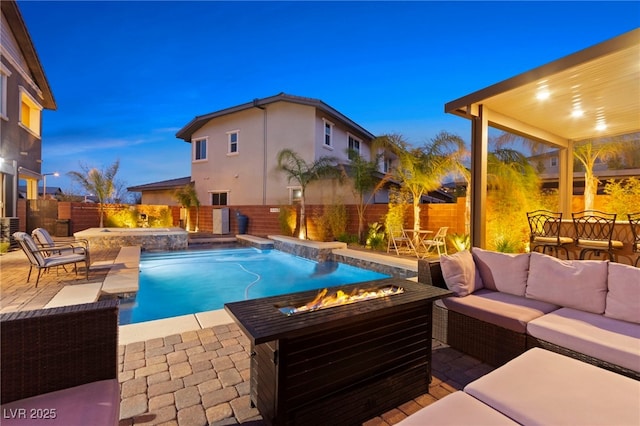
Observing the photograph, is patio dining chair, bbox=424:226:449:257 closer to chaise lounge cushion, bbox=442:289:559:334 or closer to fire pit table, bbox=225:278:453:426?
chaise lounge cushion, bbox=442:289:559:334

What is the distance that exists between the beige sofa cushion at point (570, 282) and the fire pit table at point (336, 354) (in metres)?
1.33

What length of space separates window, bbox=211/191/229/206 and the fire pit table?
14514mm

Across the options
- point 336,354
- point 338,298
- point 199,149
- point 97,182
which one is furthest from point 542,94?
point 199,149

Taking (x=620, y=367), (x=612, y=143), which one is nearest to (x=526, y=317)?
(x=620, y=367)

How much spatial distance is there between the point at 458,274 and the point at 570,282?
0.95 meters

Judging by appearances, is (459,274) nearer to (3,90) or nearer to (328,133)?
(328,133)

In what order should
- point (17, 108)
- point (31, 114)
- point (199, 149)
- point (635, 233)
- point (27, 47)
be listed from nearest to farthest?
point (635, 233) < point (17, 108) < point (27, 47) < point (31, 114) < point (199, 149)

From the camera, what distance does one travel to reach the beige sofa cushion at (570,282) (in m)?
2.76

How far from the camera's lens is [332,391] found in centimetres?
200

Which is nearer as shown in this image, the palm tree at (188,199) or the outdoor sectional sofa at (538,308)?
the outdoor sectional sofa at (538,308)

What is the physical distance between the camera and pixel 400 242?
986 cm

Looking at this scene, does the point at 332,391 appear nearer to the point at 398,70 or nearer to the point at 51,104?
the point at 51,104

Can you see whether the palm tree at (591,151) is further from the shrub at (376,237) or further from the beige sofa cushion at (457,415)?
the beige sofa cushion at (457,415)

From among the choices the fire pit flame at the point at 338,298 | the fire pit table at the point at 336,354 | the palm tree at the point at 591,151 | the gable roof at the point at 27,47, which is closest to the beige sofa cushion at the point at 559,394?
the fire pit table at the point at 336,354
